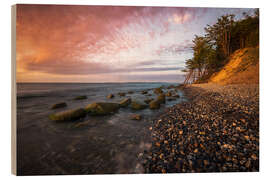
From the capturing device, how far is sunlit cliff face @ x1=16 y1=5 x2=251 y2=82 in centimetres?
270

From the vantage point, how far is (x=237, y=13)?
279 centimetres

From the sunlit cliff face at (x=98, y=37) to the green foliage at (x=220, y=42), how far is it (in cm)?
76

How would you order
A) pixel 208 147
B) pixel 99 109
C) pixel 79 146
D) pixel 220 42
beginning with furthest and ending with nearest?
1. pixel 220 42
2. pixel 99 109
3. pixel 79 146
4. pixel 208 147

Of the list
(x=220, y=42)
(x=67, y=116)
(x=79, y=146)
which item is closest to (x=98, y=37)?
(x=67, y=116)

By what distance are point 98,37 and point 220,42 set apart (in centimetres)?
903

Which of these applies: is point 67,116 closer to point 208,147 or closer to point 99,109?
point 99,109

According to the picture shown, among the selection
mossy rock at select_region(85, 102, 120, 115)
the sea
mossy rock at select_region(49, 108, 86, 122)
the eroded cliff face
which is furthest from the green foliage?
mossy rock at select_region(49, 108, 86, 122)

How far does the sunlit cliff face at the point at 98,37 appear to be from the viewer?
270cm

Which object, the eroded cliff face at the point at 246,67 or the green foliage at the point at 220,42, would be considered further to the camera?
the green foliage at the point at 220,42

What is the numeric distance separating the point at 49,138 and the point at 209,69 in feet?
→ 48.1

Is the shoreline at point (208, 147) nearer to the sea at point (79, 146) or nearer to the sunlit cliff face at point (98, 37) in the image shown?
the sea at point (79, 146)

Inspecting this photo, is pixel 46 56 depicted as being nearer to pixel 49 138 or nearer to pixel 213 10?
pixel 49 138

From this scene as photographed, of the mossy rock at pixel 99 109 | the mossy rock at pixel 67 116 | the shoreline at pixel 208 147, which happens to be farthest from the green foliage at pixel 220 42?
the mossy rock at pixel 67 116

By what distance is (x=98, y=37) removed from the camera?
141 inches
